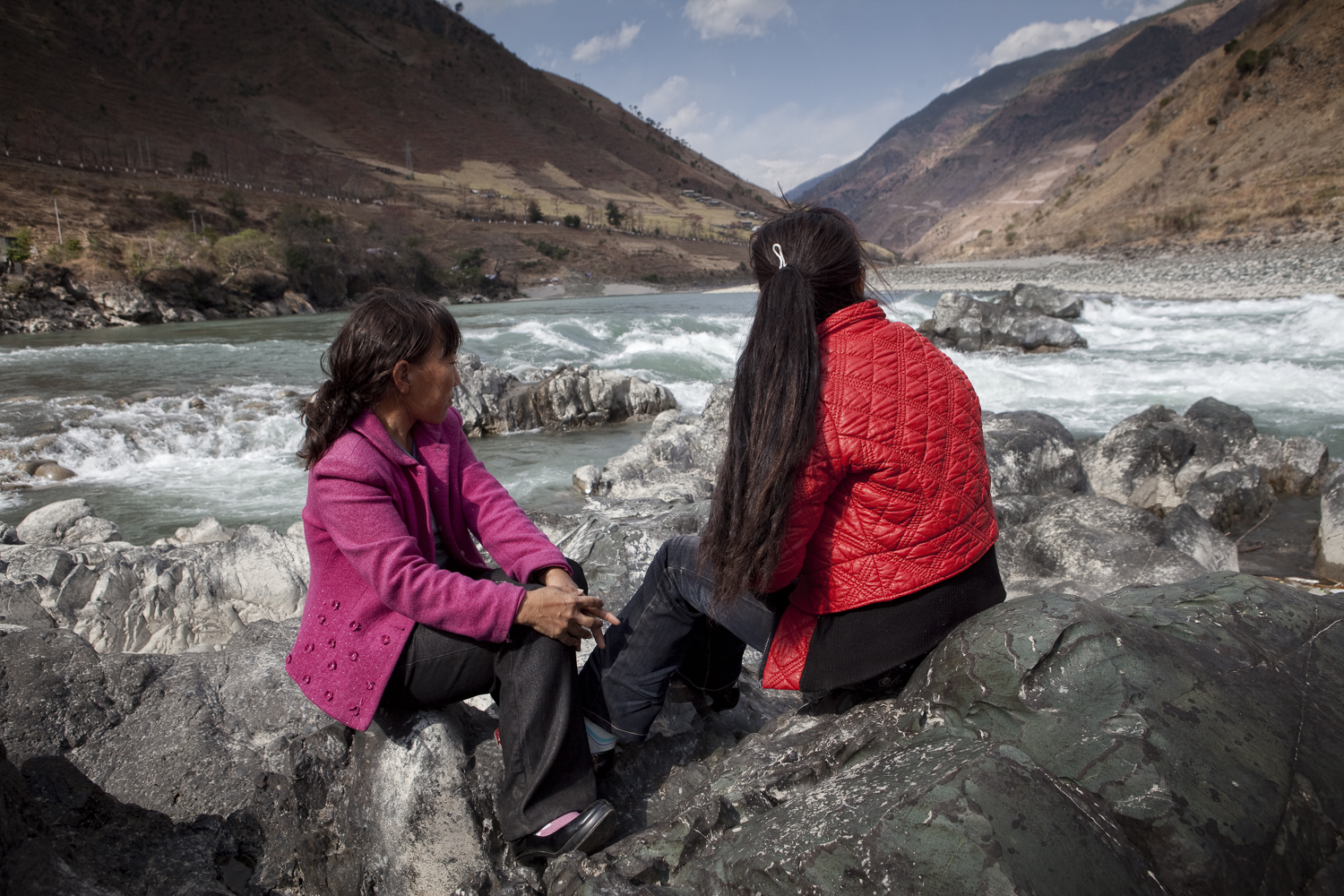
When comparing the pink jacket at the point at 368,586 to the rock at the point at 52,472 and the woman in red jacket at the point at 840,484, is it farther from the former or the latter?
the rock at the point at 52,472

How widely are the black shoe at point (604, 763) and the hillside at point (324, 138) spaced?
29055 mm

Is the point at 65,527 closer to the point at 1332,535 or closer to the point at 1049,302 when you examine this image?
the point at 1332,535

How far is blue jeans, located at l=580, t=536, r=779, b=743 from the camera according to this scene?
73.7 inches

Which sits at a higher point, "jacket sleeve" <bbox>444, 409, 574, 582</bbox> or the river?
"jacket sleeve" <bbox>444, 409, 574, 582</bbox>

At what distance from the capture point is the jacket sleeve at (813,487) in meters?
1.51

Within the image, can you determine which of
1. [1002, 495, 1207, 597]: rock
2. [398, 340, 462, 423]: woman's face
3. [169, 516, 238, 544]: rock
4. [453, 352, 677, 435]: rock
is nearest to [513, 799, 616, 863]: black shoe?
[398, 340, 462, 423]: woman's face

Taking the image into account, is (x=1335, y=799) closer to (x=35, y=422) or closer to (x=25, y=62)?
(x=35, y=422)

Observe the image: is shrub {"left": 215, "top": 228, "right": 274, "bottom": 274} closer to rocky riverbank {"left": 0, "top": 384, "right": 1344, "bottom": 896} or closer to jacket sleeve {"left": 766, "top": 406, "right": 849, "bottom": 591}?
rocky riverbank {"left": 0, "top": 384, "right": 1344, "bottom": 896}

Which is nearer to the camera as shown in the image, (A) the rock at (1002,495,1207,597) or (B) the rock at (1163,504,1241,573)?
(A) the rock at (1002,495,1207,597)

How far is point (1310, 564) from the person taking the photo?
4.77 m

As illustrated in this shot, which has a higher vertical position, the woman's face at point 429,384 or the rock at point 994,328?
the woman's face at point 429,384

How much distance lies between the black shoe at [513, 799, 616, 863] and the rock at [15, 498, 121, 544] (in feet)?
17.7

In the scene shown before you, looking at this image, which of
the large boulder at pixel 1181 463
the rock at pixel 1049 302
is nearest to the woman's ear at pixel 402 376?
the large boulder at pixel 1181 463

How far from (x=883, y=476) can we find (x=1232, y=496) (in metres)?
5.58
